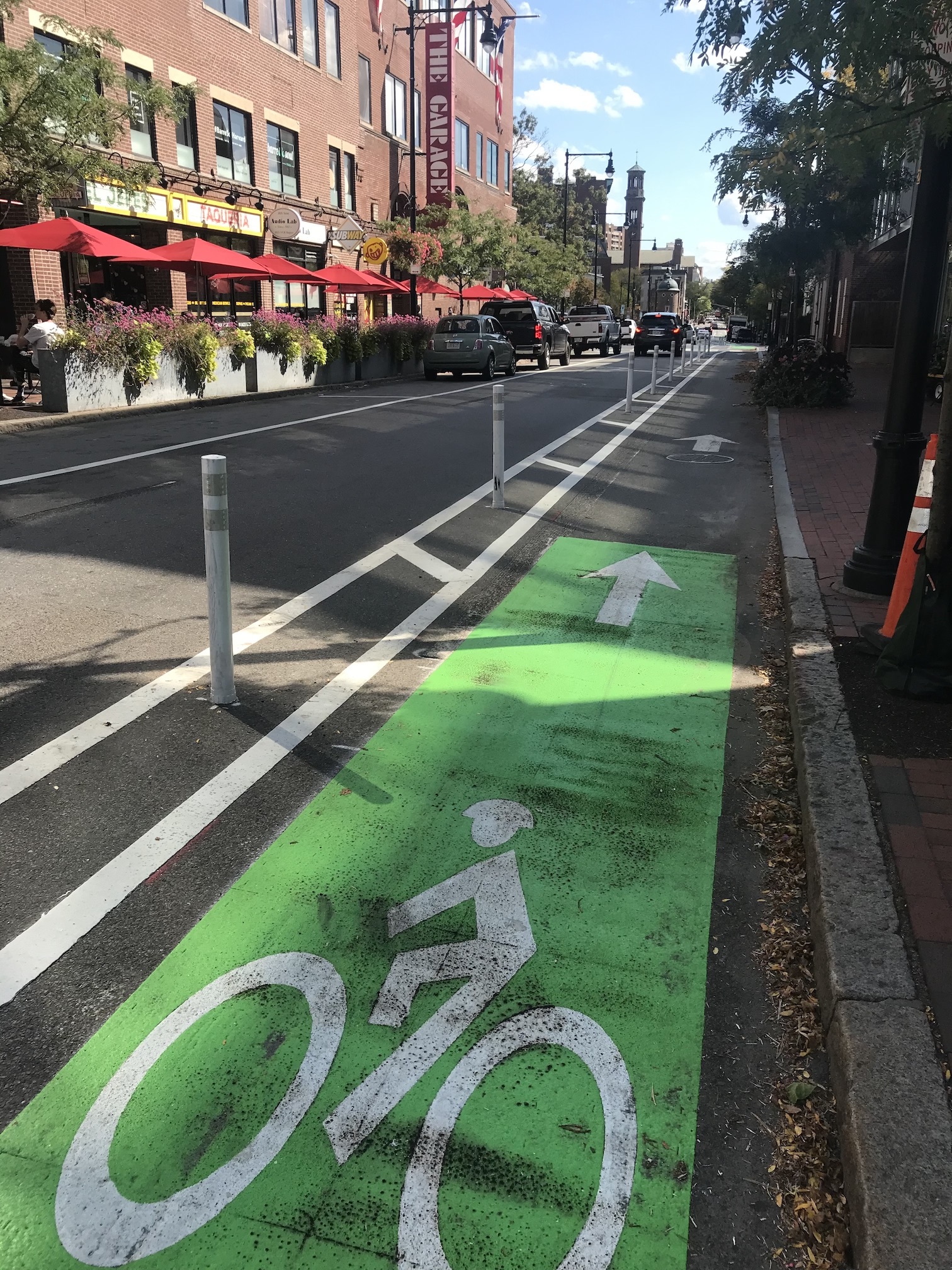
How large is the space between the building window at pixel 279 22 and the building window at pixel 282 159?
8.02ft

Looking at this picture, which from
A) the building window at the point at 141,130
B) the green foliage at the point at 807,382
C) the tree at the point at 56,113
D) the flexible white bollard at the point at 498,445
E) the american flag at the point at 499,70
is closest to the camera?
the flexible white bollard at the point at 498,445

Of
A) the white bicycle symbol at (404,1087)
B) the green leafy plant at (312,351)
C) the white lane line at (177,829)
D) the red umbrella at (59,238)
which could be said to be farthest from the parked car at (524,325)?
the white bicycle symbol at (404,1087)

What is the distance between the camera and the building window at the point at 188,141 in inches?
1035

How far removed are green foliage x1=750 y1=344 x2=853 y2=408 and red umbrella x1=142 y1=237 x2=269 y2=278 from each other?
11570mm

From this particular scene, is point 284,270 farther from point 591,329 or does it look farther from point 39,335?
point 591,329

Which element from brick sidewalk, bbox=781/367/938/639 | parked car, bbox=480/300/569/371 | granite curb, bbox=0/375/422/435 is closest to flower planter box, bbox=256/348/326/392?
granite curb, bbox=0/375/422/435

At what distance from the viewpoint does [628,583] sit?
7578mm

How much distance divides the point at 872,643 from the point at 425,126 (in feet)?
148

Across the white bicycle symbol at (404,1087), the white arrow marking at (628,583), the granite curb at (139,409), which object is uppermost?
the granite curb at (139,409)

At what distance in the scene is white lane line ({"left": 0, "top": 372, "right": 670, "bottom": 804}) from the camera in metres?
4.21

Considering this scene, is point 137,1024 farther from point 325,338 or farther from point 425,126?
point 425,126

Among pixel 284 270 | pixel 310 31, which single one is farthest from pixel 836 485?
pixel 310 31

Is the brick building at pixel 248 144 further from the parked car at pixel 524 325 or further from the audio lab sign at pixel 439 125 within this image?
the parked car at pixel 524 325

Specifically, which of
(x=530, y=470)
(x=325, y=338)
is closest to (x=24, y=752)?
(x=530, y=470)
